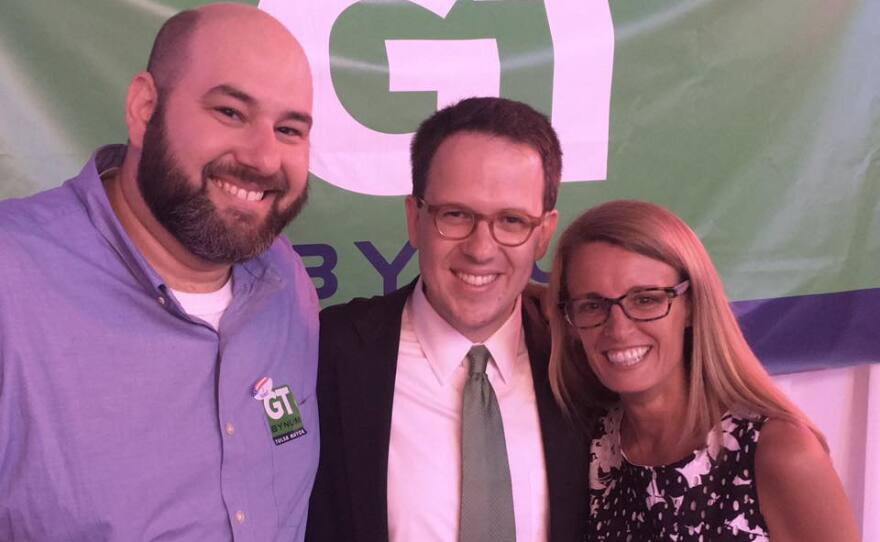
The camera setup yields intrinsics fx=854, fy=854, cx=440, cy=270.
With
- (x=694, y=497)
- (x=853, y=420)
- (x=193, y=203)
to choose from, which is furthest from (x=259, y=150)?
(x=853, y=420)

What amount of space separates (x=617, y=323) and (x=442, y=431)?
15.7 inches

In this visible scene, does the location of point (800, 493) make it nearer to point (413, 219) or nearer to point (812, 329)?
point (413, 219)

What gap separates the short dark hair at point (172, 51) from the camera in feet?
4.86

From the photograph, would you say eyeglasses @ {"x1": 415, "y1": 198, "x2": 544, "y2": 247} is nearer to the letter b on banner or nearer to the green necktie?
the green necktie

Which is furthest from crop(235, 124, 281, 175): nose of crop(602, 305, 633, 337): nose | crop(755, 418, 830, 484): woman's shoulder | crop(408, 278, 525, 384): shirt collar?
crop(755, 418, 830, 484): woman's shoulder

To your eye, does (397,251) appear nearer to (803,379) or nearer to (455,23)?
(455,23)

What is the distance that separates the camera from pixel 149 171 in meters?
1.47

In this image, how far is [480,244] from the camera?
5.32 feet

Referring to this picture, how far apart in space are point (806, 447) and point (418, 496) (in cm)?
71

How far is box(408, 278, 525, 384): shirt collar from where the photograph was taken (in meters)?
1.71

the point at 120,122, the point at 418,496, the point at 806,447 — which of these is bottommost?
the point at 418,496

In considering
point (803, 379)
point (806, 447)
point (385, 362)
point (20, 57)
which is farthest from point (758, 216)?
point (20, 57)

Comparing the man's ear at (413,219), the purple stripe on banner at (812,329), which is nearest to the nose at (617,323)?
the man's ear at (413,219)

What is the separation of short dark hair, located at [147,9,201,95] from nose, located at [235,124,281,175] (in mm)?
161
